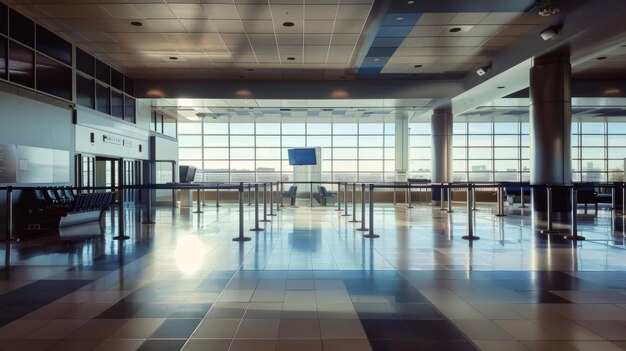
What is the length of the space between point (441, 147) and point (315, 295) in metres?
18.4

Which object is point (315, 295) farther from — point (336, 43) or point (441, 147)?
point (441, 147)

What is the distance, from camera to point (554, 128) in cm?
1195

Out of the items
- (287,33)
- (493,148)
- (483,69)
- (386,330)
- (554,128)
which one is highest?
(287,33)

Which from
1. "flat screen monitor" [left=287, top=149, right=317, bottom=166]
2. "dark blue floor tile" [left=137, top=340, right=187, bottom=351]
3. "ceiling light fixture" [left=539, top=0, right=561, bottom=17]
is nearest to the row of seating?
"dark blue floor tile" [left=137, top=340, right=187, bottom=351]

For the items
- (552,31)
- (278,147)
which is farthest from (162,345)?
(278,147)

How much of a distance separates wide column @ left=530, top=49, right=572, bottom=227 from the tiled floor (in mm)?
3919

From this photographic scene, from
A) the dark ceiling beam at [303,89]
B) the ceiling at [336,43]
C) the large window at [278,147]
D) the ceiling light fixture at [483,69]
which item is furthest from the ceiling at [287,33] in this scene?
the large window at [278,147]

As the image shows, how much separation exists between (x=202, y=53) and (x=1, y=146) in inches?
255

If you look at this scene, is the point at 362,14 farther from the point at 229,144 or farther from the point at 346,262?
the point at 229,144

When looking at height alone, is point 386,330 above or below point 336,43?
below

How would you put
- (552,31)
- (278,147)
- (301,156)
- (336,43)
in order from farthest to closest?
(278,147) < (301,156) < (336,43) < (552,31)

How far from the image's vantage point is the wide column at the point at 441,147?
21.2 m

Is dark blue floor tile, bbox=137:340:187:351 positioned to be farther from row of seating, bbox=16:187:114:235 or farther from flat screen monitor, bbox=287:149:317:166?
flat screen monitor, bbox=287:149:317:166

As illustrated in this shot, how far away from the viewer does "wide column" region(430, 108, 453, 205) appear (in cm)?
2122
